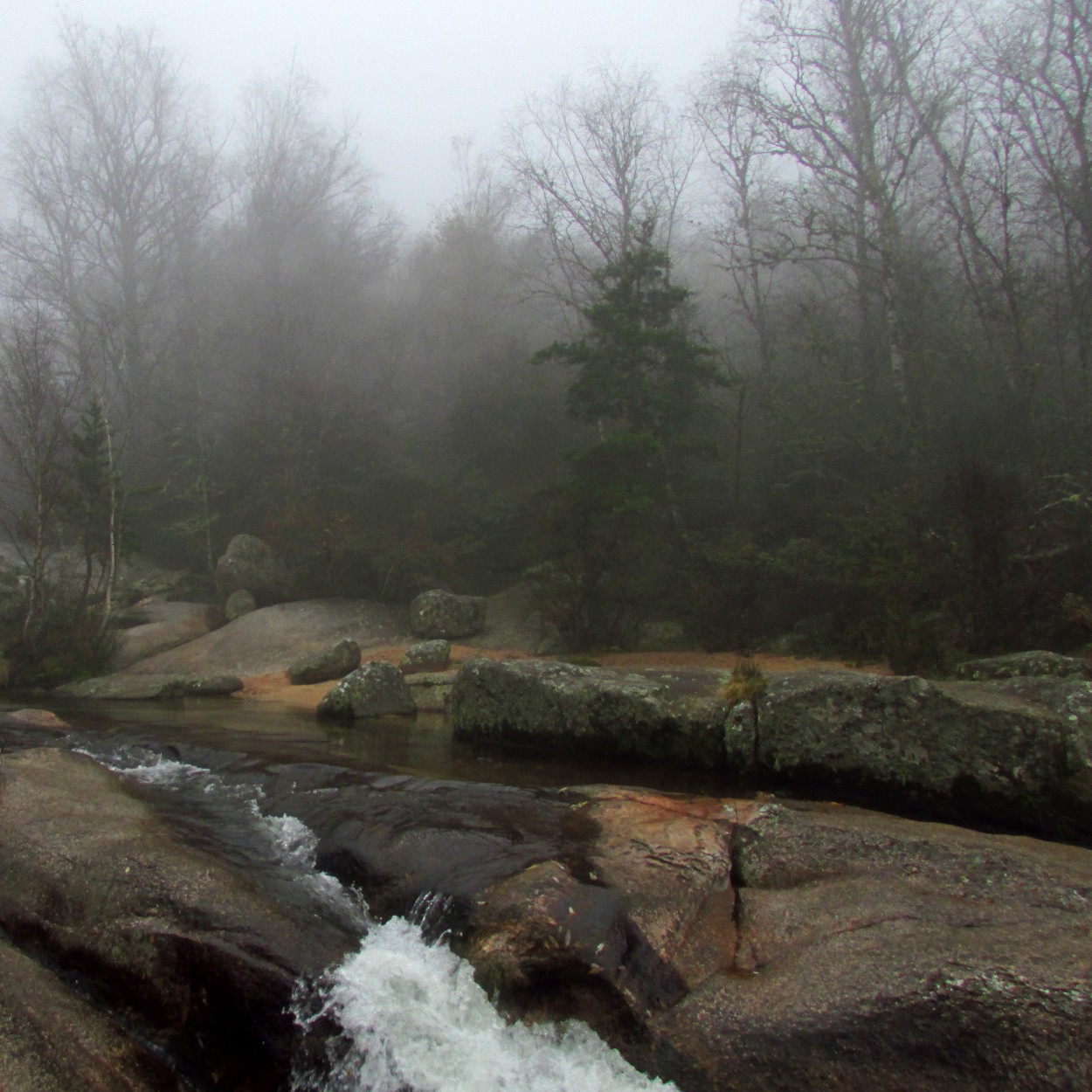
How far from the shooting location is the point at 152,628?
1566 cm

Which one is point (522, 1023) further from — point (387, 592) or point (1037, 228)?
point (1037, 228)

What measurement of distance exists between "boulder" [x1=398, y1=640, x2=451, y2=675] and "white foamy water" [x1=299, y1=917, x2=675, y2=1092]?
27.9 ft

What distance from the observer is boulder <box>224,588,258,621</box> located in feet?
54.4

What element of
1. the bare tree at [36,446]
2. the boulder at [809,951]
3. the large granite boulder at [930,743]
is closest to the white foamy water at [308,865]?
the boulder at [809,951]

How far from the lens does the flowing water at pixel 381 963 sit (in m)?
2.63

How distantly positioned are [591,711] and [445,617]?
29.3 feet

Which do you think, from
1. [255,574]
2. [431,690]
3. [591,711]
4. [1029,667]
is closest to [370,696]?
[431,690]

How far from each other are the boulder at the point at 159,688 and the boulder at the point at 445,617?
11.5 feet

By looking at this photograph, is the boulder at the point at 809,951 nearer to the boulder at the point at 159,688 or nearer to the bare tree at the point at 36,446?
the boulder at the point at 159,688

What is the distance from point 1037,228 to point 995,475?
7732mm

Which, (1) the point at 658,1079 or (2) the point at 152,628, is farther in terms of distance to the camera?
(2) the point at 152,628

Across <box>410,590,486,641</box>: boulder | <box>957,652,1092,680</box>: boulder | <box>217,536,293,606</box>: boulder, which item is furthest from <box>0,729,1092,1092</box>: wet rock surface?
<box>217,536,293,606</box>: boulder

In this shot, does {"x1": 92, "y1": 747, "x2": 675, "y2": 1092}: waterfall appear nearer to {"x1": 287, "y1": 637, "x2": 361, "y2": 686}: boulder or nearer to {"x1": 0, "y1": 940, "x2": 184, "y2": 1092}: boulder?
{"x1": 0, "y1": 940, "x2": 184, "y2": 1092}: boulder

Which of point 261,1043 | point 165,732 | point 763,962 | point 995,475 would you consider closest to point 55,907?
point 261,1043
